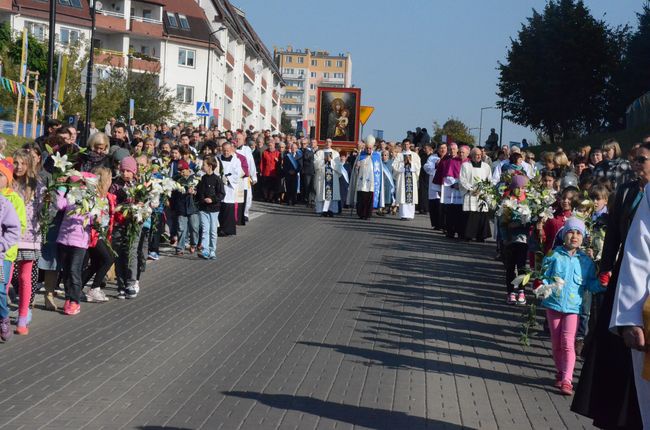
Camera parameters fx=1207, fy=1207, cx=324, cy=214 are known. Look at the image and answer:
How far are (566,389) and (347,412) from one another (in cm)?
241

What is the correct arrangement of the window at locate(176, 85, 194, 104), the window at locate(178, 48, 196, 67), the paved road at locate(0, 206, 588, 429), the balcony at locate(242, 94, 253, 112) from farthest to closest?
the balcony at locate(242, 94, 253, 112)
the window at locate(176, 85, 194, 104)
the window at locate(178, 48, 196, 67)
the paved road at locate(0, 206, 588, 429)

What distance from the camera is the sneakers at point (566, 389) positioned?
1014cm

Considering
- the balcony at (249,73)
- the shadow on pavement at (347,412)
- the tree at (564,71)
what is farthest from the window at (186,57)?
the shadow on pavement at (347,412)

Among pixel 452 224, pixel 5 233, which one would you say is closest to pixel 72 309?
pixel 5 233

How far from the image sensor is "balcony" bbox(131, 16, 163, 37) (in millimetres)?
94125

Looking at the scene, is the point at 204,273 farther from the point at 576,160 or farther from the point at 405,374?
the point at 405,374

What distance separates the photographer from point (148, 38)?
3789 inches

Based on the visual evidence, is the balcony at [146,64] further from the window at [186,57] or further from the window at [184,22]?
the window at [184,22]

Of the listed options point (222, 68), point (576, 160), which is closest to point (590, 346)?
point (576, 160)

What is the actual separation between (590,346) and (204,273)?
11.0 meters

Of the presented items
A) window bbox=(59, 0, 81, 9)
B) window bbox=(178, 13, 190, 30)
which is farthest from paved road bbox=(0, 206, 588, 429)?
window bbox=(178, 13, 190, 30)

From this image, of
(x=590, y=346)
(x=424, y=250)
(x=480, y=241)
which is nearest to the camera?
(x=590, y=346)

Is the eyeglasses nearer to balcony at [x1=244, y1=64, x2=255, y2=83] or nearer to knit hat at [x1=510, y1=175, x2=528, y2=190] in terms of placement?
knit hat at [x1=510, y1=175, x2=528, y2=190]

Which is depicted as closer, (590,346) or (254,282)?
(590,346)
